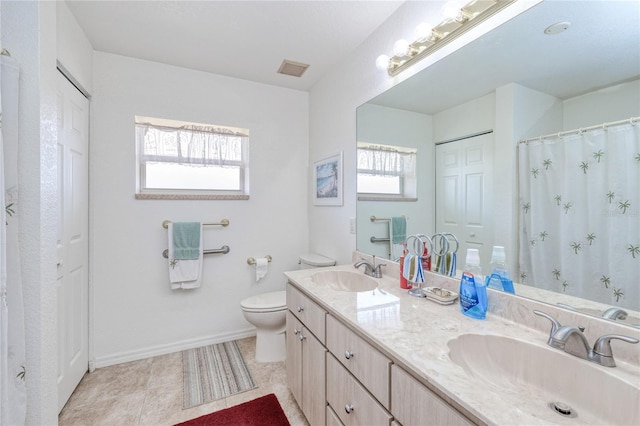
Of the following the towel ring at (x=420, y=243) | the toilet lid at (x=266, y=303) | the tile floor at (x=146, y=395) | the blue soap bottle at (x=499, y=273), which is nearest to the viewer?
the blue soap bottle at (x=499, y=273)

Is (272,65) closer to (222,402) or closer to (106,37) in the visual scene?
(106,37)

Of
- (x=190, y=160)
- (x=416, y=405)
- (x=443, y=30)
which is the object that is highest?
(x=443, y=30)

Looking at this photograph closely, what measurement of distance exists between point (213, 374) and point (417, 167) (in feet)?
6.46

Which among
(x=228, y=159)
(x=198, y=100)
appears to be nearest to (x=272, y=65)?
(x=198, y=100)

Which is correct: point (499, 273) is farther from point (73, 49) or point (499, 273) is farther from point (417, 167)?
point (73, 49)

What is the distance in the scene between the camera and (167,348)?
2248 millimetres

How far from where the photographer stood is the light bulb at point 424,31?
1.35 metres

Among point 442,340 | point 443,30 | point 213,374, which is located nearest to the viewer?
point 442,340

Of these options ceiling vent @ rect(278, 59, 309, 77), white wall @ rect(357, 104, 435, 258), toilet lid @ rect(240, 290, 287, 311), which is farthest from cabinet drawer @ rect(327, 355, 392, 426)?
ceiling vent @ rect(278, 59, 309, 77)

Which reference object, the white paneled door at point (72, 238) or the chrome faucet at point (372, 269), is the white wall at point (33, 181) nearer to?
the white paneled door at point (72, 238)

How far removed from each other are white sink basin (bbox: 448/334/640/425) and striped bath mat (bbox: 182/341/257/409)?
4.98 ft

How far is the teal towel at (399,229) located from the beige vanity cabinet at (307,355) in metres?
0.65

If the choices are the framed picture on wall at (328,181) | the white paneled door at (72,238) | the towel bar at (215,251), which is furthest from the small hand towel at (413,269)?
the white paneled door at (72,238)

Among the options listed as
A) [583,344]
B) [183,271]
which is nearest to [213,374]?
[183,271]
